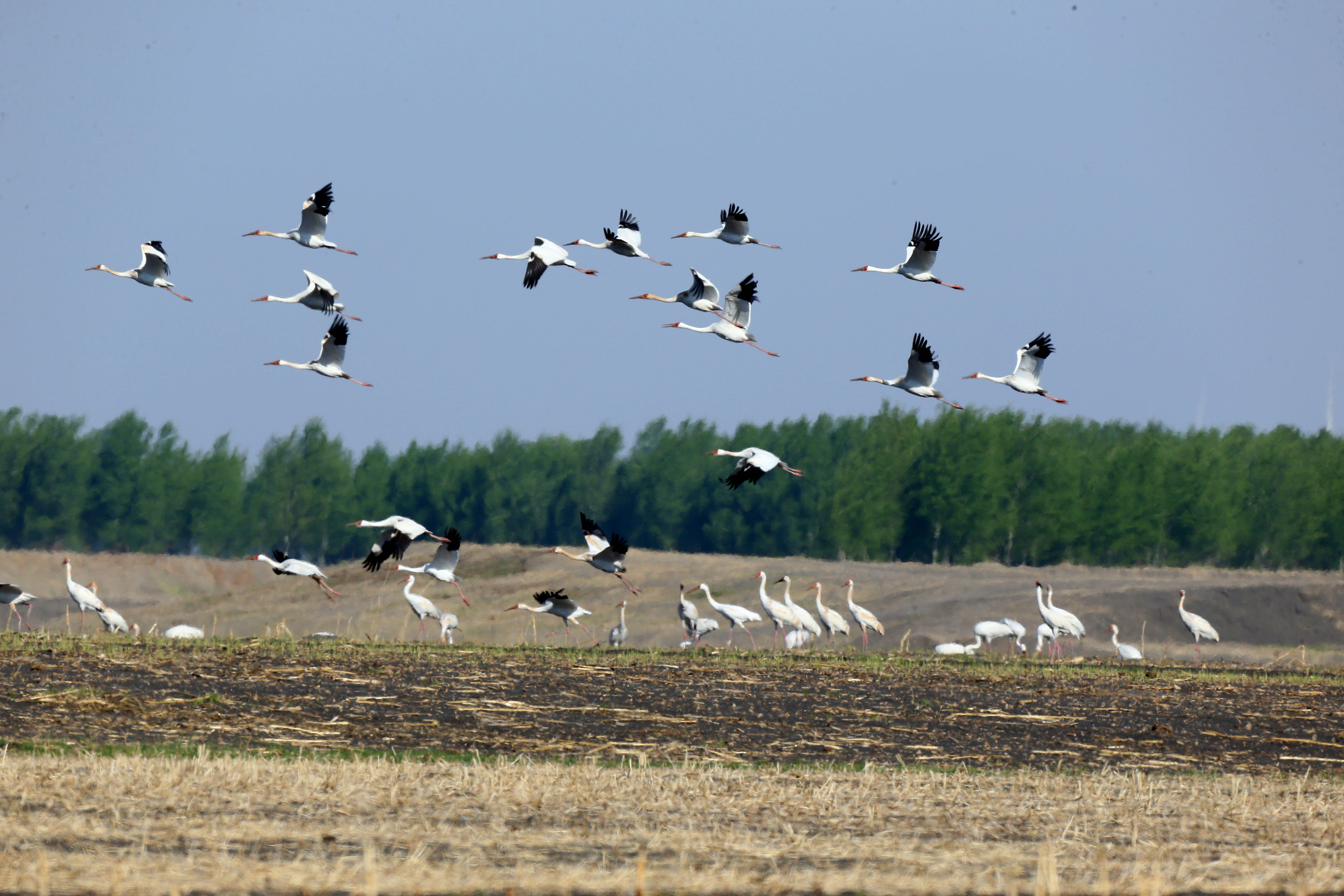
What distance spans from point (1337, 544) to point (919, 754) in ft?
237

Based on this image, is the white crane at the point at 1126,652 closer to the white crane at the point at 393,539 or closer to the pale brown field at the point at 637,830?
the white crane at the point at 393,539

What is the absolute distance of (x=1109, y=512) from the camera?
75.4 m

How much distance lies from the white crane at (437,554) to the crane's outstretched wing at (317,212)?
5140mm

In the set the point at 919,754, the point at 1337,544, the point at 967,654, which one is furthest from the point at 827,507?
the point at 919,754

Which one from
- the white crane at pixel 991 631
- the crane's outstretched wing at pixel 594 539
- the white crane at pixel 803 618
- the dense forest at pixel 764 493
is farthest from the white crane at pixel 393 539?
the dense forest at pixel 764 493

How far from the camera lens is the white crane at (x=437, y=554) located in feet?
87.6

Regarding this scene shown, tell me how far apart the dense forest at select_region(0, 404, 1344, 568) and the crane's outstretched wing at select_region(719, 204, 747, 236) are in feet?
154

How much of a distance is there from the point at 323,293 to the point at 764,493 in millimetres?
66639

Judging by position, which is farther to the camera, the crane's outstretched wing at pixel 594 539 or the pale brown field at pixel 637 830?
the crane's outstretched wing at pixel 594 539

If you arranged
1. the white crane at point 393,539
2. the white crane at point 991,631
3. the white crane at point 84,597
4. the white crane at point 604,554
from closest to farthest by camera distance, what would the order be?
the white crane at point 393,539 → the white crane at point 604,554 → the white crane at point 84,597 → the white crane at point 991,631

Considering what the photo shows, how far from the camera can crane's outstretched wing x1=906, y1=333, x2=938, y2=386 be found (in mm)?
25453

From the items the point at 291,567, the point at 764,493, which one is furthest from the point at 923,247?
the point at 764,493

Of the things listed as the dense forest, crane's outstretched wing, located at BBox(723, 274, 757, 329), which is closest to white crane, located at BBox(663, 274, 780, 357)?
crane's outstretched wing, located at BBox(723, 274, 757, 329)

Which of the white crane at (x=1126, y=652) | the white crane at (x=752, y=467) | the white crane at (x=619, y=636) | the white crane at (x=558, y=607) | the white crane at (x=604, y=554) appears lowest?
the white crane at (x=619, y=636)
